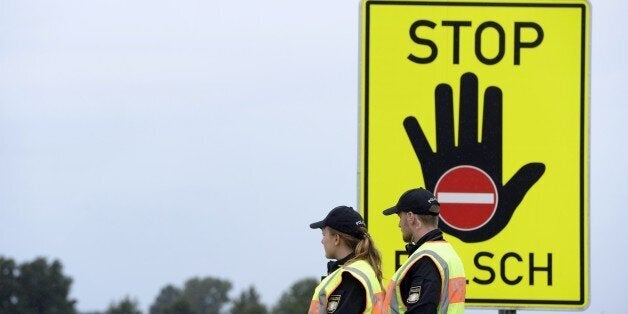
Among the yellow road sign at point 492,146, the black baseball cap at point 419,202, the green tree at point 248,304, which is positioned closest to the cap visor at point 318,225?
the yellow road sign at point 492,146

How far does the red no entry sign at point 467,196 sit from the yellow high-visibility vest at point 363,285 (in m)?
0.42

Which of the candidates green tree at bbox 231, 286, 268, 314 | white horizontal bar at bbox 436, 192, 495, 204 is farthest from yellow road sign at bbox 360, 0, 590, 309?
green tree at bbox 231, 286, 268, 314

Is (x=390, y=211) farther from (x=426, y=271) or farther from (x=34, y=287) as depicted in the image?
(x=34, y=287)

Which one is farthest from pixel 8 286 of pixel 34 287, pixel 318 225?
pixel 318 225

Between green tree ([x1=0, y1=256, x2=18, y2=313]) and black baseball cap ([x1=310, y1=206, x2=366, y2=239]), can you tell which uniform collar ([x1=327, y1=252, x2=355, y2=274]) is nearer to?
black baseball cap ([x1=310, y1=206, x2=366, y2=239])

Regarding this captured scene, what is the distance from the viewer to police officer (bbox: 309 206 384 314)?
23.6 ft

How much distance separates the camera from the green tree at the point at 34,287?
33.5 m

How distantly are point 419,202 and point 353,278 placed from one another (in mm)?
695

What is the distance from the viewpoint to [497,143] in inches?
280

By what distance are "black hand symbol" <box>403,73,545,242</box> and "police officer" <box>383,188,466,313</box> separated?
36 cm

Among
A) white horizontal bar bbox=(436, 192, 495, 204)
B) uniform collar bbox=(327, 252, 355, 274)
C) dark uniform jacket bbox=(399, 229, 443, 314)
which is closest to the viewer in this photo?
dark uniform jacket bbox=(399, 229, 443, 314)

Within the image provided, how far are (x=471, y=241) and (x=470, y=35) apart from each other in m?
0.90

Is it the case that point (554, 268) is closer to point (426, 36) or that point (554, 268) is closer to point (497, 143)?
point (497, 143)

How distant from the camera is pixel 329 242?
24.4 feet
